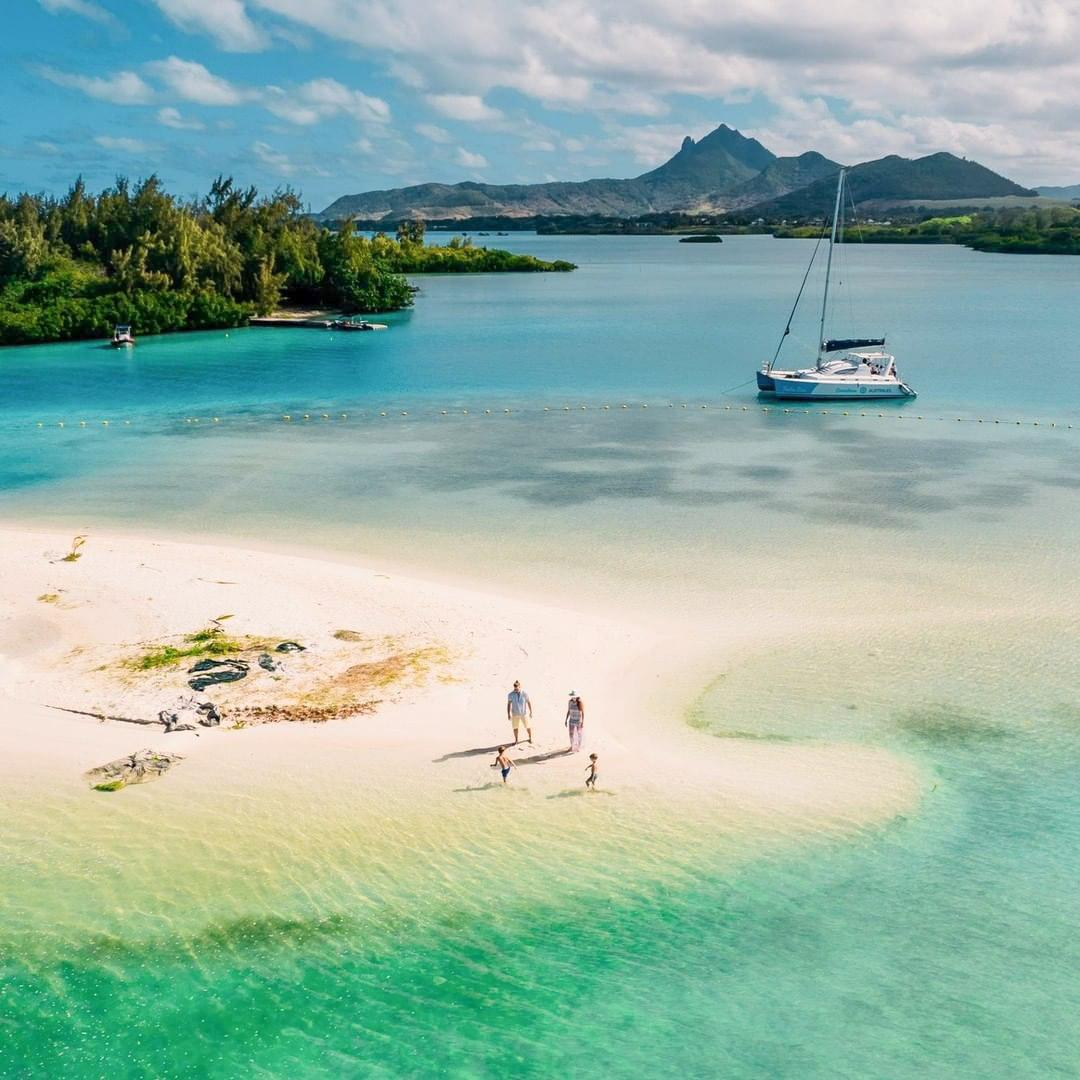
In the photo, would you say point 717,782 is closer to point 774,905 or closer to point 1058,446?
point 774,905

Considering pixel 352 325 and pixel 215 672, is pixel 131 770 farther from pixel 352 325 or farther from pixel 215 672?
pixel 352 325

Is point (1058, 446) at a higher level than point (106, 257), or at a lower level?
lower

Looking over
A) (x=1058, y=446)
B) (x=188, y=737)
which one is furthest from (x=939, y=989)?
(x=1058, y=446)

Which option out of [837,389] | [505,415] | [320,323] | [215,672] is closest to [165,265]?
[320,323]

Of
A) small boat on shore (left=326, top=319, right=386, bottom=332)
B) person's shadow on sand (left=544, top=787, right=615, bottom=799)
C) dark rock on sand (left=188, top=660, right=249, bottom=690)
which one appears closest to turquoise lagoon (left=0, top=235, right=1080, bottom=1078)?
person's shadow on sand (left=544, top=787, right=615, bottom=799)

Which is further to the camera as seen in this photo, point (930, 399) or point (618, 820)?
point (930, 399)

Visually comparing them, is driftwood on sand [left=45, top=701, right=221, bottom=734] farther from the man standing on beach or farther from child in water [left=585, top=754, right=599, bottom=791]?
child in water [left=585, top=754, right=599, bottom=791]
